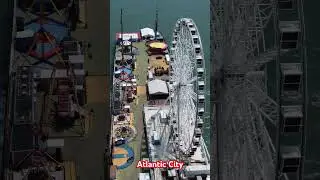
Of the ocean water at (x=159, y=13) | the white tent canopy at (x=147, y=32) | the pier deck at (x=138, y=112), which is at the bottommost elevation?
the pier deck at (x=138, y=112)

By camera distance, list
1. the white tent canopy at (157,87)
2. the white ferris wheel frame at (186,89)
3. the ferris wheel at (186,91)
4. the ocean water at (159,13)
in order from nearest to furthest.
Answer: the ferris wheel at (186,91), the white ferris wheel frame at (186,89), the white tent canopy at (157,87), the ocean water at (159,13)

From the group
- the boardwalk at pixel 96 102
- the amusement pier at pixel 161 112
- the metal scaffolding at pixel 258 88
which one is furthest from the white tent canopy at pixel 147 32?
the boardwalk at pixel 96 102

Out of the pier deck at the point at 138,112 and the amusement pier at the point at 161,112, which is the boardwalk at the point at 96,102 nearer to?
the amusement pier at the point at 161,112

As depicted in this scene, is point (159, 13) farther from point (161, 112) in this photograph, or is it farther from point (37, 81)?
point (37, 81)

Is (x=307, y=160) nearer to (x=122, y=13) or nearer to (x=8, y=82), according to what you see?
(x=8, y=82)
